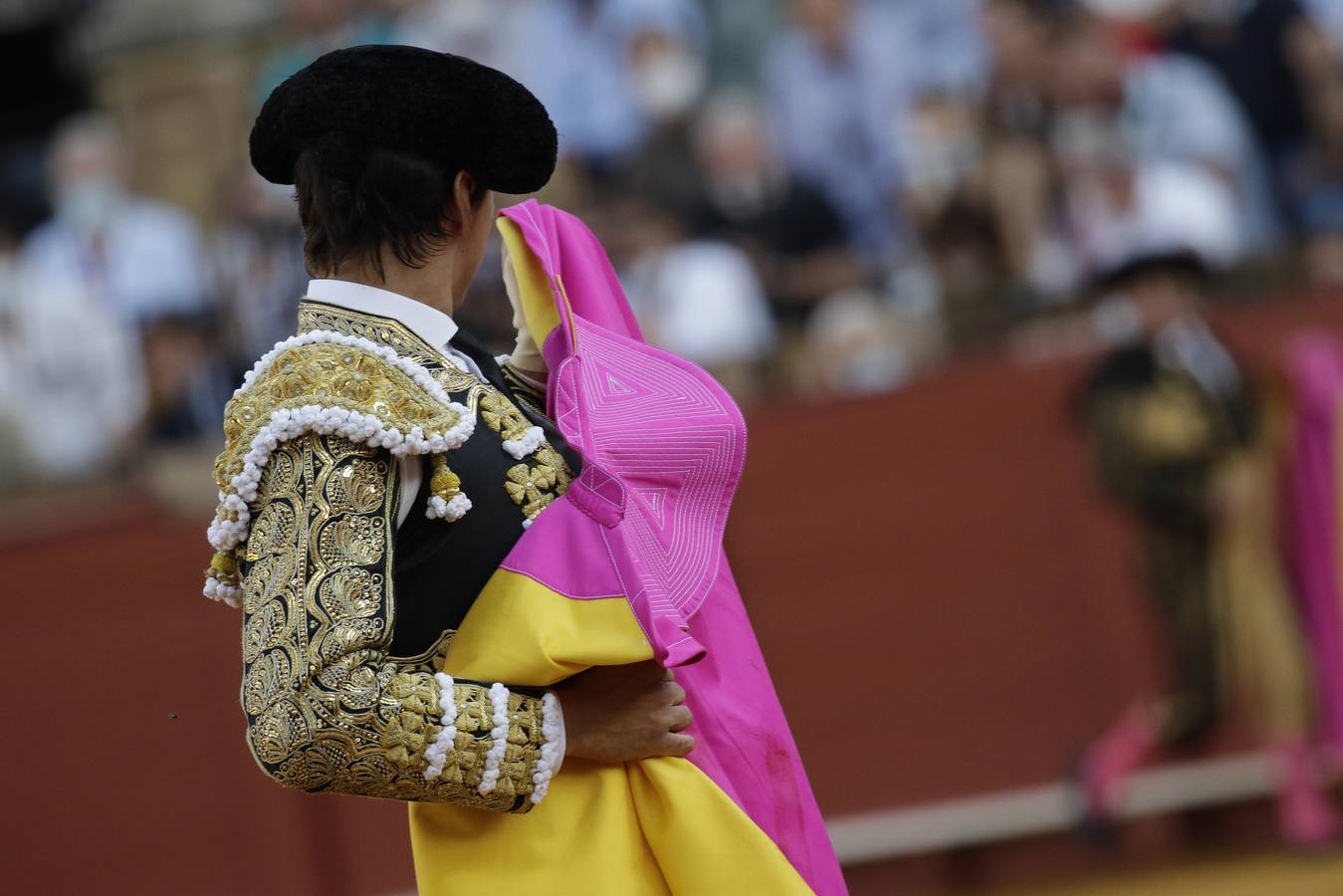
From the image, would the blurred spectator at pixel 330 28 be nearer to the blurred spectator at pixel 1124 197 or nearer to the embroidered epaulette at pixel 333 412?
the blurred spectator at pixel 1124 197

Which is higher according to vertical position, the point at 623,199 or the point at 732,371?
the point at 623,199

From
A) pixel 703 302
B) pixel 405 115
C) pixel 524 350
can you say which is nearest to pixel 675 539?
pixel 524 350

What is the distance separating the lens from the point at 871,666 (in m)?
5.90

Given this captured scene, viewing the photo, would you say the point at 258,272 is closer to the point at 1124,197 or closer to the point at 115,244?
the point at 115,244

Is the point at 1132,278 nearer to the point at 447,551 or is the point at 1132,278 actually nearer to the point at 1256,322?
the point at 1256,322

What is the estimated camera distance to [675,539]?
66.3 inches

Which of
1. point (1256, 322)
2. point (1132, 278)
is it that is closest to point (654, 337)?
point (1132, 278)

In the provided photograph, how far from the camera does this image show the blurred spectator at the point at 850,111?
19.6 feet

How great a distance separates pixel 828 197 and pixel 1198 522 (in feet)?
4.78

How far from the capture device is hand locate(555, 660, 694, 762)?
5.26 ft

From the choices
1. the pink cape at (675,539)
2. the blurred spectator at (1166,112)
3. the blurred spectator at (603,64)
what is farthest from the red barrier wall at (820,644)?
the pink cape at (675,539)

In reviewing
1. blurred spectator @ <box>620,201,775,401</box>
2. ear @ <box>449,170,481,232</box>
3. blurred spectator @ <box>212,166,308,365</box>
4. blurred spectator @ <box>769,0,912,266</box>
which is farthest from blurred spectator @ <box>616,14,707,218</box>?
ear @ <box>449,170,481,232</box>

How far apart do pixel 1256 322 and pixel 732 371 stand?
1526 mm

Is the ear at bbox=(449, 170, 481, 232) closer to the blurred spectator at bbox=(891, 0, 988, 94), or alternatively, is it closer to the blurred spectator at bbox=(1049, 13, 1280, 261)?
the blurred spectator at bbox=(1049, 13, 1280, 261)
